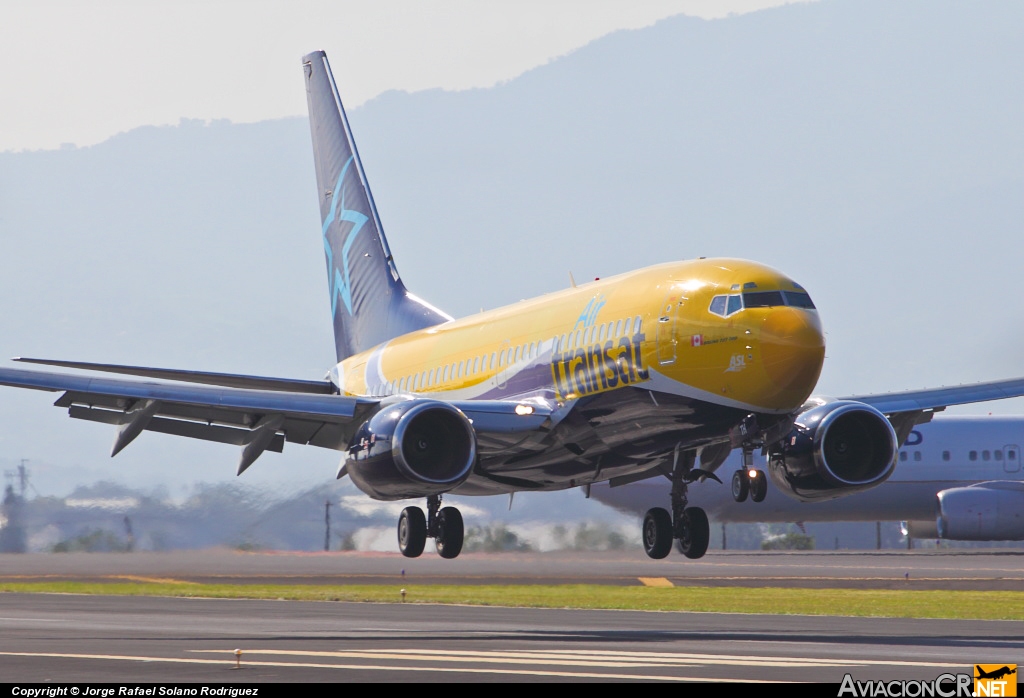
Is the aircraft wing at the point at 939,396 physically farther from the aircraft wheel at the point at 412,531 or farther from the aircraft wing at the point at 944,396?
the aircraft wheel at the point at 412,531

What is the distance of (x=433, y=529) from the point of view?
3341 centimetres

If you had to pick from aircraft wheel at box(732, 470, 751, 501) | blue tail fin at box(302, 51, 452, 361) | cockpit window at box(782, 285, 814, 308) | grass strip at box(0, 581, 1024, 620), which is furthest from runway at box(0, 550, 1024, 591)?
cockpit window at box(782, 285, 814, 308)

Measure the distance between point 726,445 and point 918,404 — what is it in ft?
14.8

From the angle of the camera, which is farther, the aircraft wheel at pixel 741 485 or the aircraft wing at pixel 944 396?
the aircraft wing at pixel 944 396

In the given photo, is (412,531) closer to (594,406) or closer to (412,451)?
(412,451)

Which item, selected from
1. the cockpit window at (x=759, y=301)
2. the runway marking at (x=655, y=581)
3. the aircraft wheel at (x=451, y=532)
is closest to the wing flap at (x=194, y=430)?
the aircraft wheel at (x=451, y=532)

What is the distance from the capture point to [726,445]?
2981 centimetres

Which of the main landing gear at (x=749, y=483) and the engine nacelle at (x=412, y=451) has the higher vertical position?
the engine nacelle at (x=412, y=451)

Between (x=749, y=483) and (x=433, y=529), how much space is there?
889 centimetres

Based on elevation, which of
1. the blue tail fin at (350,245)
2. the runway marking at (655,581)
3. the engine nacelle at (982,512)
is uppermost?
the blue tail fin at (350,245)

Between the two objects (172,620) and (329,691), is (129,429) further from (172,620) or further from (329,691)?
(329,691)

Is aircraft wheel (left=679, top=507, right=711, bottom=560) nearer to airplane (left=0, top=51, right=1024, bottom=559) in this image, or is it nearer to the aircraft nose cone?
airplane (left=0, top=51, right=1024, bottom=559)

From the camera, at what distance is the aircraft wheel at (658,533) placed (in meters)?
31.8

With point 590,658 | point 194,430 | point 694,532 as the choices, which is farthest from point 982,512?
point 590,658
